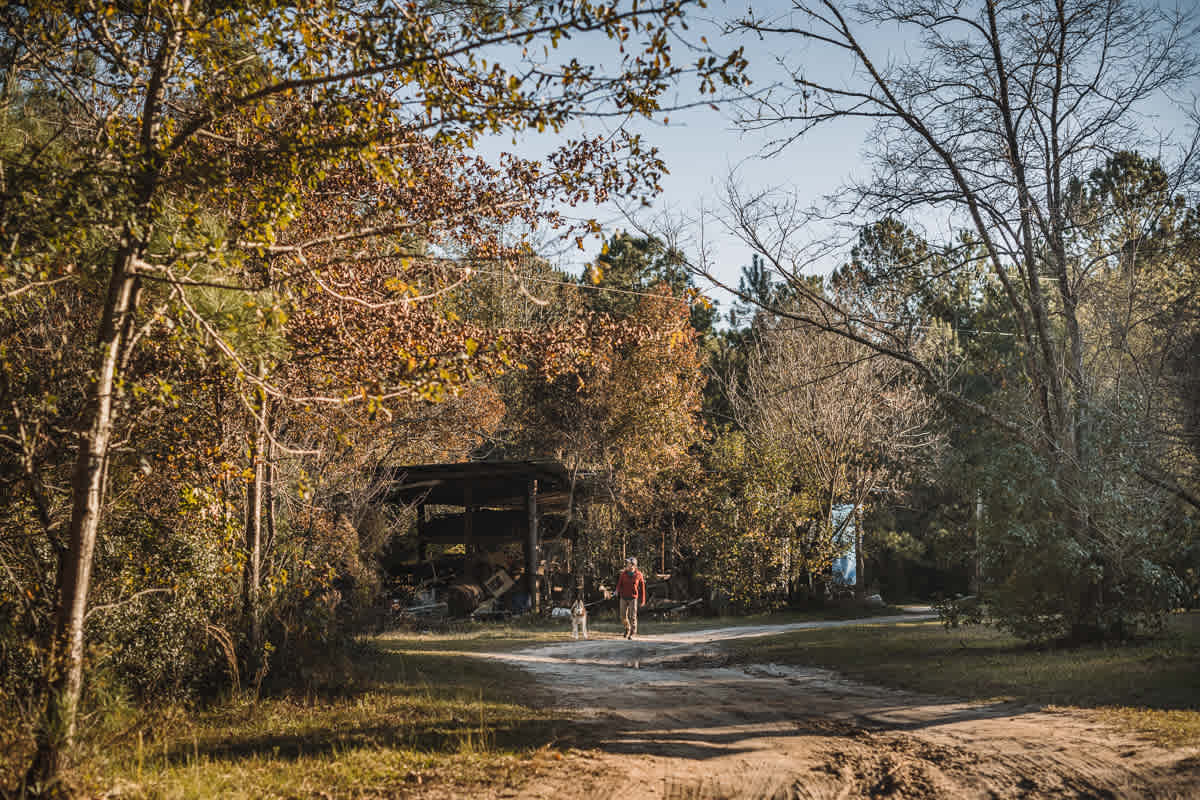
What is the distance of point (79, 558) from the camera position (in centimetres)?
488

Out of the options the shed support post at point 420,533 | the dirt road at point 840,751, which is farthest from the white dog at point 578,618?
the shed support post at point 420,533

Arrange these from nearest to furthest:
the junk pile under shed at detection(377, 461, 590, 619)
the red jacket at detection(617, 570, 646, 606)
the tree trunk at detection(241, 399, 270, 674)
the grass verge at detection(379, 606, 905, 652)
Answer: the tree trunk at detection(241, 399, 270, 674) → the grass verge at detection(379, 606, 905, 652) → the red jacket at detection(617, 570, 646, 606) → the junk pile under shed at detection(377, 461, 590, 619)

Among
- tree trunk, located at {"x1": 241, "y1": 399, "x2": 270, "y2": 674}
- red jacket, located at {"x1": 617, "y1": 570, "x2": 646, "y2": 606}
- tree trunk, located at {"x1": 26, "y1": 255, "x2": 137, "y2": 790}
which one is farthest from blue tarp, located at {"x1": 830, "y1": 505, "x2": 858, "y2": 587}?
tree trunk, located at {"x1": 26, "y1": 255, "x2": 137, "y2": 790}

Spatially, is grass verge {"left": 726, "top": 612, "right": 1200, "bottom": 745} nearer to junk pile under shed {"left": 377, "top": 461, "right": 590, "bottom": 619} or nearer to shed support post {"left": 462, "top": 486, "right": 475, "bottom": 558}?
junk pile under shed {"left": 377, "top": 461, "right": 590, "bottom": 619}

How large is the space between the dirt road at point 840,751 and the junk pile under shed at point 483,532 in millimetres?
13983

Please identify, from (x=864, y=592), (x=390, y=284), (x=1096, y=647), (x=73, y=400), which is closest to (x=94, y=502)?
(x=390, y=284)

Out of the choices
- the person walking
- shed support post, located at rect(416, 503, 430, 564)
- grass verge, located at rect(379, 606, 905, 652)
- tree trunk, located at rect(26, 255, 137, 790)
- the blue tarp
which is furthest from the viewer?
shed support post, located at rect(416, 503, 430, 564)

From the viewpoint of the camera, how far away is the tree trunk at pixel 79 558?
15.4ft

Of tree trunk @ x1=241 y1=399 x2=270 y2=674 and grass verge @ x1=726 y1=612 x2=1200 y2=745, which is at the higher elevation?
tree trunk @ x1=241 y1=399 x2=270 y2=674

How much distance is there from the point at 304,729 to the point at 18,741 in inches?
101

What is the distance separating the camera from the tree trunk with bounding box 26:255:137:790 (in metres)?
4.68

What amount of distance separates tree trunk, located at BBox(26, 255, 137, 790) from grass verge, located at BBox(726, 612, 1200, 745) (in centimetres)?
737

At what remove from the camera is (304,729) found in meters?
7.02

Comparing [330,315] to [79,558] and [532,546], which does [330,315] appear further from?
[532,546]
